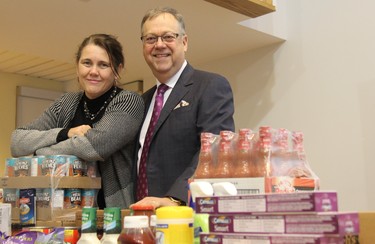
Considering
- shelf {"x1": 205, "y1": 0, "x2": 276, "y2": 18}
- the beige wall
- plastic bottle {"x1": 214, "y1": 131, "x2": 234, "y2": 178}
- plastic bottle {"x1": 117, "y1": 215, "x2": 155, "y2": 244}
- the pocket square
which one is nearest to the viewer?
plastic bottle {"x1": 117, "y1": 215, "x2": 155, "y2": 244}

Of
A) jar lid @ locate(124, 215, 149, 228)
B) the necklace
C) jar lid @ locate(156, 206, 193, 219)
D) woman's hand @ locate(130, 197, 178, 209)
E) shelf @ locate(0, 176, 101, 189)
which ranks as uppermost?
the necklace

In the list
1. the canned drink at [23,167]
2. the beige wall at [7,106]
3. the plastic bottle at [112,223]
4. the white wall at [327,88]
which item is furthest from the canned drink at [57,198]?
the beige wall at [7,106]

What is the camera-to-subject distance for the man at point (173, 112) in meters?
1.77

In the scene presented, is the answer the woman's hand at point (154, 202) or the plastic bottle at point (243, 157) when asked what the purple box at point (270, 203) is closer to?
the plastic bottle at point (243, 157)

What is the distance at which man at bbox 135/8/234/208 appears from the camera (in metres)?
1.77

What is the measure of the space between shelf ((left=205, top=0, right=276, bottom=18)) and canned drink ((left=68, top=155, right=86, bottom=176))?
5.31ft

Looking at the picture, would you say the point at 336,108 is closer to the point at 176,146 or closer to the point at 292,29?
the point at 292,29

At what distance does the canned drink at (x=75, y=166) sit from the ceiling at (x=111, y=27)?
1571 mm

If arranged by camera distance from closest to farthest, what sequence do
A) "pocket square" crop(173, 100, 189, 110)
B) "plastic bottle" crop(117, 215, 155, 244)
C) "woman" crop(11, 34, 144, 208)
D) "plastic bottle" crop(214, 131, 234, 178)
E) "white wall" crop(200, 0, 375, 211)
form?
"plastic bottle" crop(117, 215, 155, 244) → "plastic bottle" crop(214, 131, 234, 178) → "woman" crop(11, 34, 144, 208) → "pocket square" crop(173, 100, 189, 110) → "white wall" crop(200, 0, 375, 211)

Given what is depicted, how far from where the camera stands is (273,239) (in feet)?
2.66

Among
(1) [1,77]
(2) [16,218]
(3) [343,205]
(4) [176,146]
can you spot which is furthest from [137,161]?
(1) [1,77]

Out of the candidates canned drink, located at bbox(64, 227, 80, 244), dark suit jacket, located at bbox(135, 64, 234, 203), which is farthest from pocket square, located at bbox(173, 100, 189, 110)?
canned drink, located at bbox(64, 227, 80, 244)

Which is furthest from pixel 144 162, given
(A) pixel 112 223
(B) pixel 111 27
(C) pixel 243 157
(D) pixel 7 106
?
(D) pixel 7 106

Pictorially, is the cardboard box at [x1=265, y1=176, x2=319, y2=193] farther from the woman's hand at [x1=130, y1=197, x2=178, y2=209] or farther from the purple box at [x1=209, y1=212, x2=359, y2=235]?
the woman's hand at [x1=130, y1=197, x2=178, y2=209]
